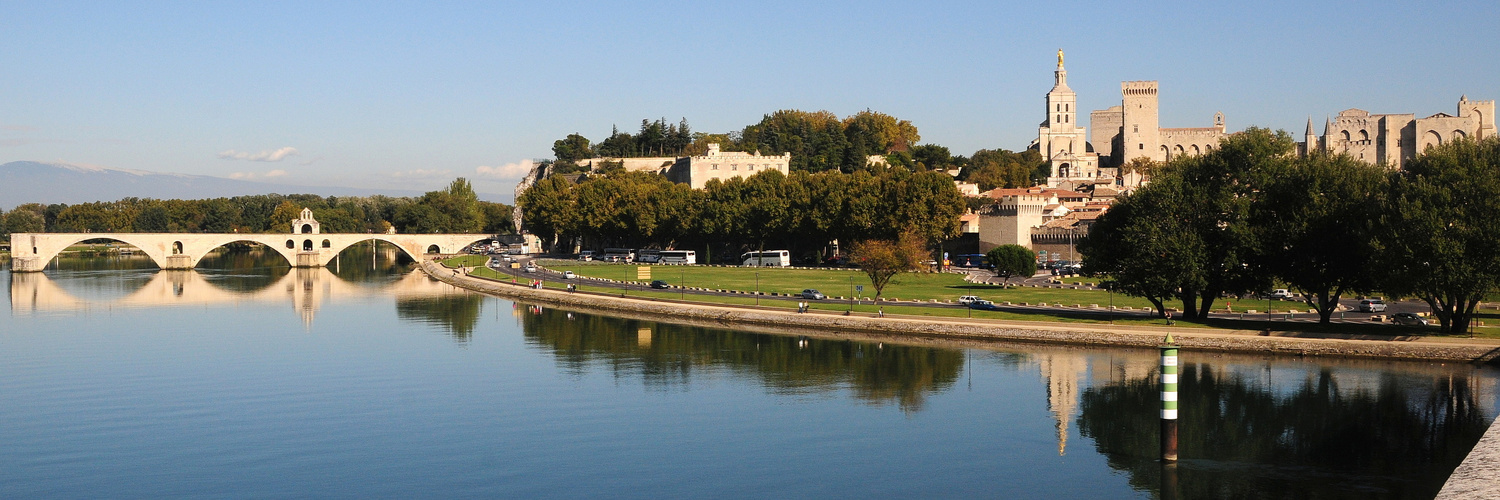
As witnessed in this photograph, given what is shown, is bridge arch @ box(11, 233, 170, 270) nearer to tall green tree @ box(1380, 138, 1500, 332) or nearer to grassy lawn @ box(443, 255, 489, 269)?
grassy lawn @ box(443, 255, 489, 269)

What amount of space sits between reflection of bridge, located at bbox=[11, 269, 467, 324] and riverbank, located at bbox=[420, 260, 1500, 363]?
18.3 m

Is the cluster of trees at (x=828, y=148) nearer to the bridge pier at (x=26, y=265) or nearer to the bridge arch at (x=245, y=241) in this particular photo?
the bridge arch at (x=245, y=241)

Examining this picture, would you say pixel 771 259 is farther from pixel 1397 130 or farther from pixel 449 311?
pixel 1397 130

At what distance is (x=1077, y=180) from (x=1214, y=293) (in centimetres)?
9008

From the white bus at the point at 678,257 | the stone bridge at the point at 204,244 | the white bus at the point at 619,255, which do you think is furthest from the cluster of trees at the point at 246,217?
the white bus at the point at 678,257

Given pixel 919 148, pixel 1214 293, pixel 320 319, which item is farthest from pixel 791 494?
pixel 919 148

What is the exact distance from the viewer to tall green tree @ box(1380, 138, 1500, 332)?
3550cm

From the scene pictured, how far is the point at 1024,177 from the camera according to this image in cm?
12925

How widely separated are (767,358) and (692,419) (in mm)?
10764

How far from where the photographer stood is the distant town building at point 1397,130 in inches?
4973

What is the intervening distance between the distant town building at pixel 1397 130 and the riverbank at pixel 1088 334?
93326mm

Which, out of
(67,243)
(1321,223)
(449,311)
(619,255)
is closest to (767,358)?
(1321,223)

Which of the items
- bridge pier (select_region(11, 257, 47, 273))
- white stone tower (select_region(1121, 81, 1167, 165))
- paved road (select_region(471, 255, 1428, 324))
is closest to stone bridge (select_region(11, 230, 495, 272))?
bridge pier (select_region(11, 257, 47, 273))

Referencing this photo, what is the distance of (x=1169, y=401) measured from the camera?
22.8 meters
